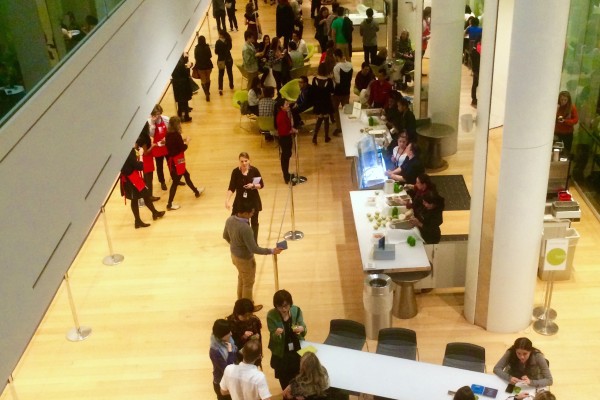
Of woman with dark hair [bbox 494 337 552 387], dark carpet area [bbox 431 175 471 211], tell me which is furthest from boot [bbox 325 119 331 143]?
woman with dark hair [bbox 494 337 552 387]

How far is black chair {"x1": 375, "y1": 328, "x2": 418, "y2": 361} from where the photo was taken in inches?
264

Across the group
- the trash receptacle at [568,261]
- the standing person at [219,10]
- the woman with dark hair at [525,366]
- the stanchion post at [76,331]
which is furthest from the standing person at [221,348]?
the standing person at [219,10]

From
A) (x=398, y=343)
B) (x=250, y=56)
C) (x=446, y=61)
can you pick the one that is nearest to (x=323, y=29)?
(x=250, y=56)

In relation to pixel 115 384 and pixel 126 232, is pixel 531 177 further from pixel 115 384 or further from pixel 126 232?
pixel 126 232

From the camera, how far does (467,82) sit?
15.0 meters

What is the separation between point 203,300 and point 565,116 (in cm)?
586

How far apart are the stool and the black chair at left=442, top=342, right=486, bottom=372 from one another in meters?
1.40

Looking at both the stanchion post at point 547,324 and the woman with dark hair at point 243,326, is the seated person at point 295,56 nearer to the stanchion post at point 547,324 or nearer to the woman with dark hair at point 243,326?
the stanchion post at point 547,324

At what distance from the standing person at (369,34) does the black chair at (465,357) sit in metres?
10.7

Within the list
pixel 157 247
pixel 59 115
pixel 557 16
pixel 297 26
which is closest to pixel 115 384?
pixel 157 247

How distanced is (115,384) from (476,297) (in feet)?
13.1

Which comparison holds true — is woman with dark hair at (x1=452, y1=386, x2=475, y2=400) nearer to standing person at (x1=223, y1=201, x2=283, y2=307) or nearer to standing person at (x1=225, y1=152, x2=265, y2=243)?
standing person at (x1=223, y1=201, x2=283, y2=307)

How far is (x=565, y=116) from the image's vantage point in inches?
411

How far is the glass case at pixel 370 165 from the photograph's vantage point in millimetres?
9477
